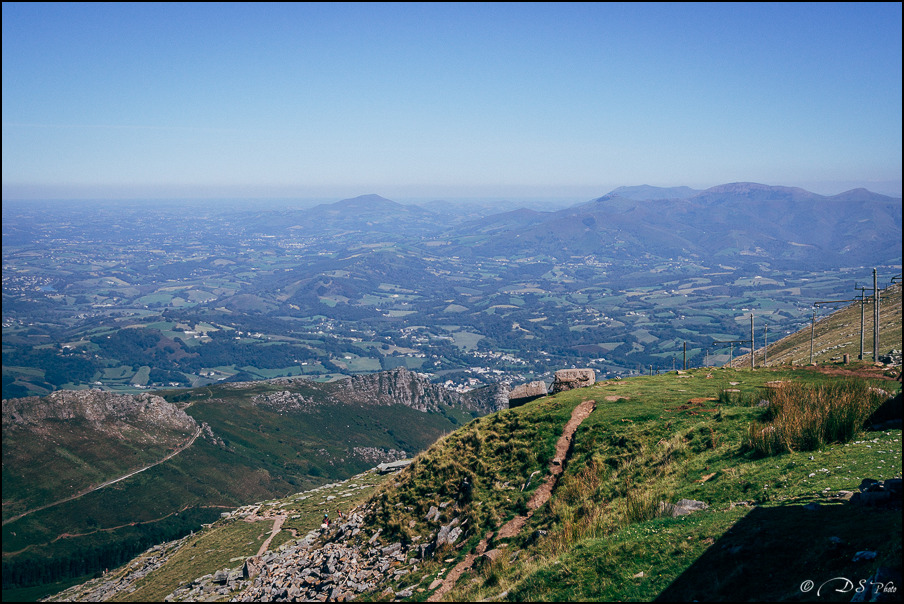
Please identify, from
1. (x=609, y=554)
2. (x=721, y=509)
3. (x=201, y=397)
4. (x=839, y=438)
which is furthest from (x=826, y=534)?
(x=201, y=397)

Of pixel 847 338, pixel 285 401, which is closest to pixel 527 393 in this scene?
pixel 847 338

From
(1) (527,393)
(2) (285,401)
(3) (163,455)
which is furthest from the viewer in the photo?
(2) (285,401)

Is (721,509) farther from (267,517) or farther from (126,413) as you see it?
(126,413)

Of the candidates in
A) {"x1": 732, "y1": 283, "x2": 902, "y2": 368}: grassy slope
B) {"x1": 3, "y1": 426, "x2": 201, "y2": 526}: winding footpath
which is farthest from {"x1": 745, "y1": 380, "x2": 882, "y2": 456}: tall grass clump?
{"x1": 3, "y1": 426, "x2": 201, "y2": 526}: winding footpath

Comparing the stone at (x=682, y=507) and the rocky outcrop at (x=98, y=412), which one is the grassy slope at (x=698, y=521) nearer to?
the stone at (x=682, y=507)

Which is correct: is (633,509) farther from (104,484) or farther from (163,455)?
(163,455)

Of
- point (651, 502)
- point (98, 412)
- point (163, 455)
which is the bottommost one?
point (163, 455)

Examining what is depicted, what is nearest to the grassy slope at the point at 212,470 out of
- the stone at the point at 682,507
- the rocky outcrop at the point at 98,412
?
the rocky outcrop at the point at 98,412

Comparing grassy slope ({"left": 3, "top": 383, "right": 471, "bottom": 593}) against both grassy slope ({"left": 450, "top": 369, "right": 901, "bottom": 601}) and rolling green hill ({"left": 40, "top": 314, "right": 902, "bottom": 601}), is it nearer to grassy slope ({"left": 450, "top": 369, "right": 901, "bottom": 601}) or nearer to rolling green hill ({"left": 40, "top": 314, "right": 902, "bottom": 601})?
rolling green hill ({"left": 40, "top": 314, "right": 902, "bottom": 601})
